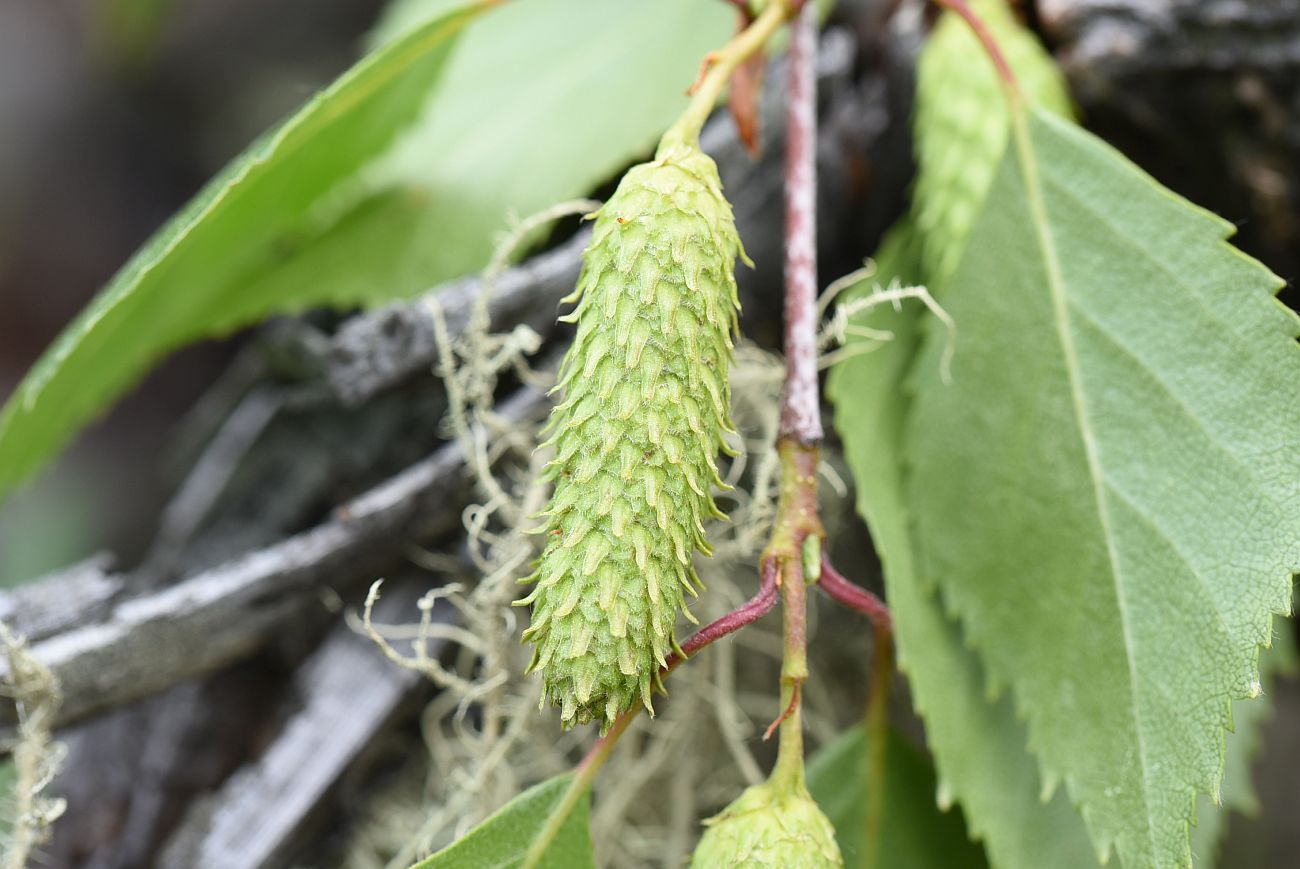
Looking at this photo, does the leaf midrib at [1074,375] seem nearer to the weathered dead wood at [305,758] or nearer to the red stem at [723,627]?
the red stem at [723,627]

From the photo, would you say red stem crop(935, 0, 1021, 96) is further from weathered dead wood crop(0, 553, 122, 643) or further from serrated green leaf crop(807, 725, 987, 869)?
weathered dead wood crop(0, 553, 122, 643)

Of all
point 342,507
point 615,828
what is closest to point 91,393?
point 342,507

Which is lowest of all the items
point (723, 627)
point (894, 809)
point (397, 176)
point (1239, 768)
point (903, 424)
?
point (1239, 768)

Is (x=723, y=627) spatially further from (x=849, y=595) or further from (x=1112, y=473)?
(x=1112, y=473)

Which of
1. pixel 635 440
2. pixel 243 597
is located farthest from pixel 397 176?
pixel 635 440

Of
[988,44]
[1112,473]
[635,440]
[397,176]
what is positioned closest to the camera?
[635,440]

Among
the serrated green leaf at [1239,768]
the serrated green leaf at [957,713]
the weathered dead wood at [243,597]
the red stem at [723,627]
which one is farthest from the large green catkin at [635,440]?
the serrated green leaf at [1239,768]

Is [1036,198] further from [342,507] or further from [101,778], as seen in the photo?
[101,778]
